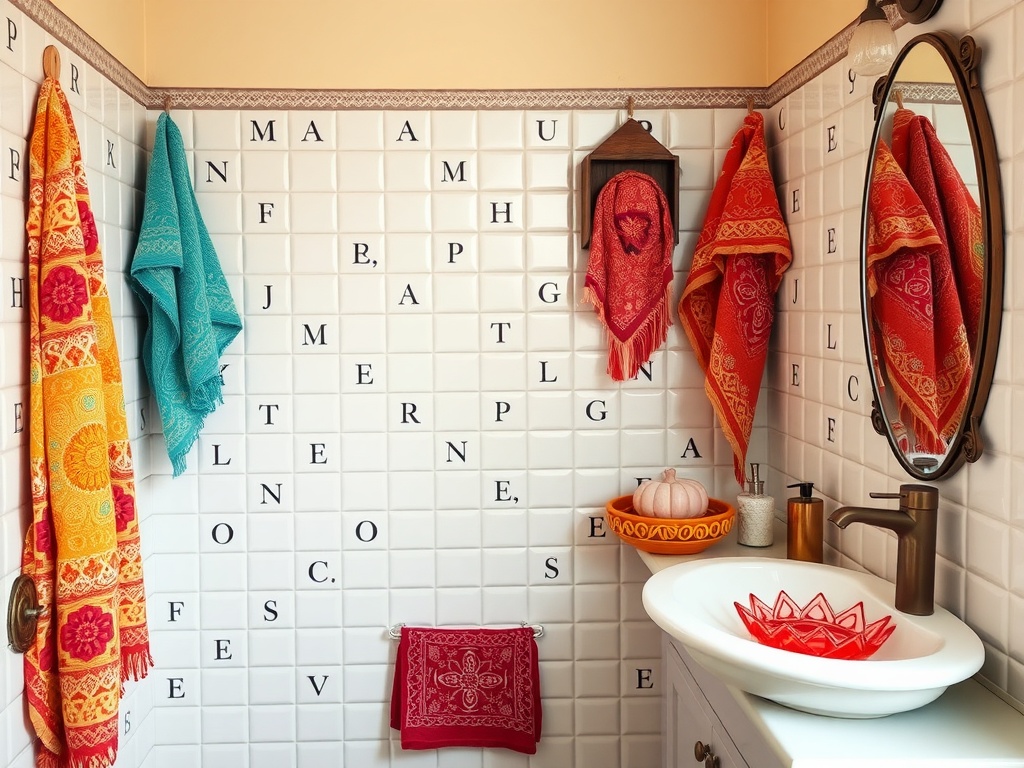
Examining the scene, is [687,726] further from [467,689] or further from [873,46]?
[873,46]

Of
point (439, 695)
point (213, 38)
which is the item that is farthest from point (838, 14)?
point (439, 695)

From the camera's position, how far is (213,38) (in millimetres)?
2008

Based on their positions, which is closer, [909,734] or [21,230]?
[909,734]

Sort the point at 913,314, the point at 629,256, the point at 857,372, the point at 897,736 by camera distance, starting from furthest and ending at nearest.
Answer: the point at 629,256
the point at 857,372
the point at 913,314
the point at 897,736

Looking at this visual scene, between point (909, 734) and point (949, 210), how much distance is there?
742 millimetres

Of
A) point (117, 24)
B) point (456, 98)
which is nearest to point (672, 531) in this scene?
point (456, 98)

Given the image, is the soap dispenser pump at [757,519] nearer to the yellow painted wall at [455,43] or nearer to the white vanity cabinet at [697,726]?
the white vanity cabinet at [697,726]

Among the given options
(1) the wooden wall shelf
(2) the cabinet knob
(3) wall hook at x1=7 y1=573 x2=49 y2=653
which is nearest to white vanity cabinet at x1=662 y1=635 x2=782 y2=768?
(2) the cabinet knob

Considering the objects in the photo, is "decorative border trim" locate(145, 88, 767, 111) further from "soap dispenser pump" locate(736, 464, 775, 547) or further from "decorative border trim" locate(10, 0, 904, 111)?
"soap dispenser pump" locate(736, 464, 775, 547)

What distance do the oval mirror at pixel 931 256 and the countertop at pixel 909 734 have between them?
0.34 metres

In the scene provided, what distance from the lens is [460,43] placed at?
2.03m

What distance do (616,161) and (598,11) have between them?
1.22 feet

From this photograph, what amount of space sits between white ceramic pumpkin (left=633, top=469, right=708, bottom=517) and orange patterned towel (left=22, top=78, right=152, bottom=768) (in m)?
1.07

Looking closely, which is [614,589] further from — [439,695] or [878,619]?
[878,619]
